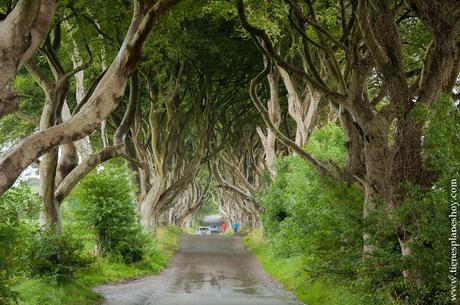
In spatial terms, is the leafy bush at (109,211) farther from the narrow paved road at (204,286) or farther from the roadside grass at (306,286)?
the roadside grass at (306,286)

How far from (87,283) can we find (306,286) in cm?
627

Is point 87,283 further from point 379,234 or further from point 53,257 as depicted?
point 379,234

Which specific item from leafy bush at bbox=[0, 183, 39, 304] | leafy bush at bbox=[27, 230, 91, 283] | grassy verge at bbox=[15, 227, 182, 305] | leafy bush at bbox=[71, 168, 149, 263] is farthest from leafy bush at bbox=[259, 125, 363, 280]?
leafy bush at bbox=[71, 168, 149, 263]

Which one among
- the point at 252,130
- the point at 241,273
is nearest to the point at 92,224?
the point at 241,273

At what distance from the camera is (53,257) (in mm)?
14430

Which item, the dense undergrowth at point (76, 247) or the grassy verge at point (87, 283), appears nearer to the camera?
the dense undergrowth at point (76, 247)

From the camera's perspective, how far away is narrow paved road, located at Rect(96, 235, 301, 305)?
1487 cm

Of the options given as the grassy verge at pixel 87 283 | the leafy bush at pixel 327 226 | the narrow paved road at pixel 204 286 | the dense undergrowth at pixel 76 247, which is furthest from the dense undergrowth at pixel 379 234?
the dense undergrowth at pixel 76 247

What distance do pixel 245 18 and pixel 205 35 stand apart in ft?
25.1

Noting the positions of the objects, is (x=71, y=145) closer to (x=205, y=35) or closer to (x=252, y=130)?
(x=205, y=35)

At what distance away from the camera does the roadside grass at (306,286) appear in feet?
39.0

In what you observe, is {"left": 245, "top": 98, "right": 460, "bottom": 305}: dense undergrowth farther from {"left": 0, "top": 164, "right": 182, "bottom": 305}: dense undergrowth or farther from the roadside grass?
{"left": 0, "top": 164, "right": 182, "bottom": 305}: dense undergrowth

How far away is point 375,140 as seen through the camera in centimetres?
1245

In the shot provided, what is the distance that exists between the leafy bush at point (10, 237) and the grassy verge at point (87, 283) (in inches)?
25.6
